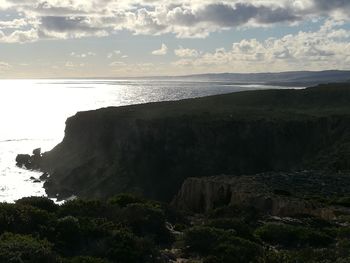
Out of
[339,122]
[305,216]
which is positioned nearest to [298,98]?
[339,122]

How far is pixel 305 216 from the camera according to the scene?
2570cm

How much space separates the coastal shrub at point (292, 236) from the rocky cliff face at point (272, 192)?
8.33 m

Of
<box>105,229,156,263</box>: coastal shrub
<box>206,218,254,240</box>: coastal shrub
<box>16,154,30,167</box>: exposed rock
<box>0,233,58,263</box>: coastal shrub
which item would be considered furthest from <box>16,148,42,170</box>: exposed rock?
<box>0,233,58,263</box>: coastal shrub

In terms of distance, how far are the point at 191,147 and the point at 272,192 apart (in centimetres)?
5181

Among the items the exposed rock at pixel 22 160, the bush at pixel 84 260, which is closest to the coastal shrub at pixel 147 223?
the bush at pixel 84 260

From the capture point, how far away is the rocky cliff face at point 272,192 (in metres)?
29.9

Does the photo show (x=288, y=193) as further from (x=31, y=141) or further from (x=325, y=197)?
(x=31, y=141)

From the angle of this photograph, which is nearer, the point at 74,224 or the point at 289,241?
the point at 74,224

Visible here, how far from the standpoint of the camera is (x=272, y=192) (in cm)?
3456

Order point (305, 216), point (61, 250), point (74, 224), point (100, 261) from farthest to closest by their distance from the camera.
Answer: point (305, 216)
point (74, 224)
point (61, 250)
point (100, 261)

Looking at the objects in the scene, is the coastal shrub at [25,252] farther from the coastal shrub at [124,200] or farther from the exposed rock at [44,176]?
the exposed rock at [44,176]

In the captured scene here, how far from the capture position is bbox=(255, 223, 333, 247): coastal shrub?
19.0m

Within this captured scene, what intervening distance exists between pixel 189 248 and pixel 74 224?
429cm

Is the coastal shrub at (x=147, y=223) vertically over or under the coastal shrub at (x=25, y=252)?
under
